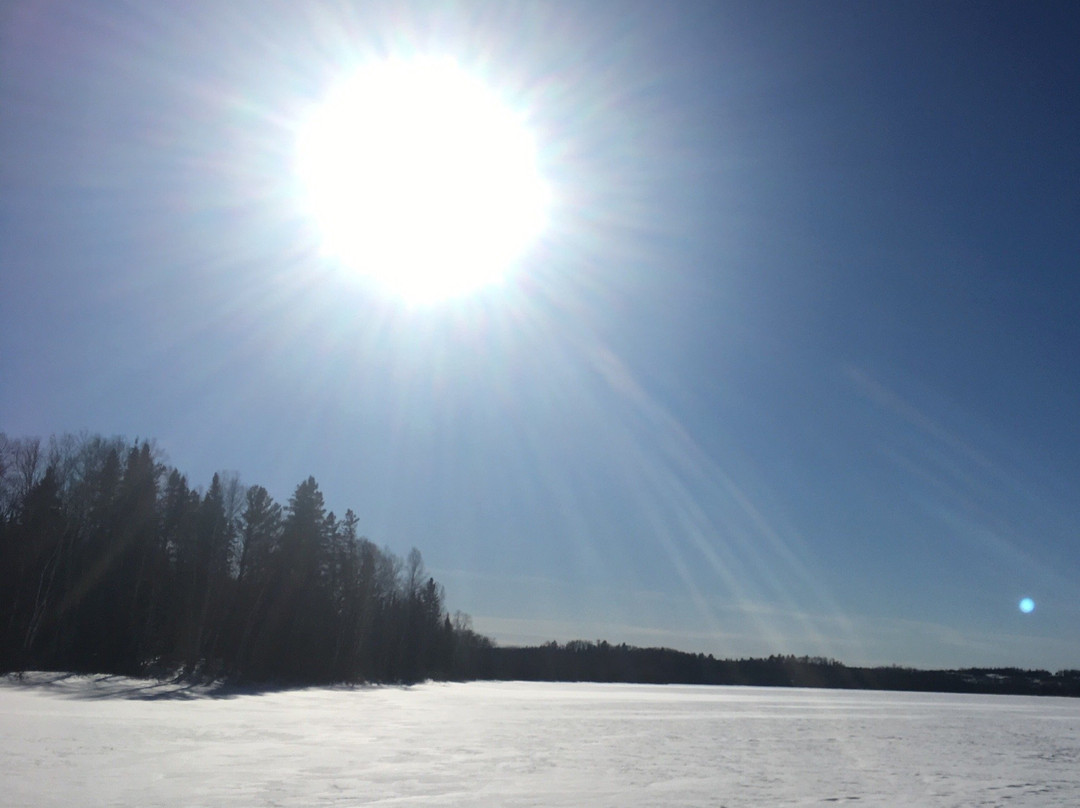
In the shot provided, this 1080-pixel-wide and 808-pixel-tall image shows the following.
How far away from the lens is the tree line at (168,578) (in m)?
43.6

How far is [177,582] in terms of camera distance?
173 ft

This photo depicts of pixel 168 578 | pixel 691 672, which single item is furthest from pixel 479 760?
pixel 691 672

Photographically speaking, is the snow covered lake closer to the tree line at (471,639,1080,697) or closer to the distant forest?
the distant forest

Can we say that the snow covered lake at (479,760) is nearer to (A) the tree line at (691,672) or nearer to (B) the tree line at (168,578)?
(B) the tree line at (168,578)

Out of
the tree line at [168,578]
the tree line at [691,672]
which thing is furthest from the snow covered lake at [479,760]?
the tree line at [691,672]

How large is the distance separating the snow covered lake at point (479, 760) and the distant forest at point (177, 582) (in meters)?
13.5

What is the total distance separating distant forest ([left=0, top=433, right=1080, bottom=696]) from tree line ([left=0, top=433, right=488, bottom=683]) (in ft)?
0.30

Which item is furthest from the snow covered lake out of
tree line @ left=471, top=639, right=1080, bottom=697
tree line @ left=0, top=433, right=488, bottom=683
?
tree line @ left=471, top=639, right=1080, bottom=697

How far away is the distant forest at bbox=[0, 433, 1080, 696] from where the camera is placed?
4372 centimetres

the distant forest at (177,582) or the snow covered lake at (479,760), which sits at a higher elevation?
the distant forest at (177,582)

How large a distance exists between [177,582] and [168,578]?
71cm

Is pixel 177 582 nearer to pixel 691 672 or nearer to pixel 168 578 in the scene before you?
pixel 168 578

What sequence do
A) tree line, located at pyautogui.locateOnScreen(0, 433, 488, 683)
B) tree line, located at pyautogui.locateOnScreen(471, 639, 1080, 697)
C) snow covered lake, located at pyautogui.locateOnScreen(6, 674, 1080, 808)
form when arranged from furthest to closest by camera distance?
1. tree line, located at pyautogui.locateOnScreen(471, 639, 1080, 697)
2. tree line, located at pyautogui.locateOnScreen(0, 433, 488, 683)
3. snow covered lake, located at pyautogui.locateOnScreen(6, 674, 1080, 808)

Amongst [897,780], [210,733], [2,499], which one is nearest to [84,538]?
[2,499]
